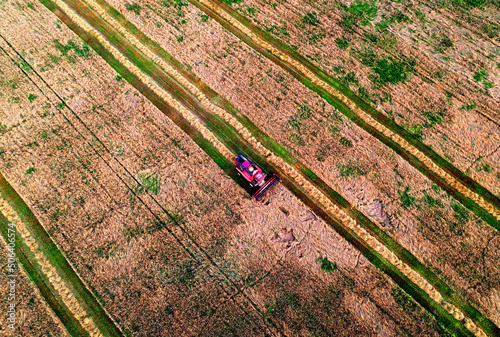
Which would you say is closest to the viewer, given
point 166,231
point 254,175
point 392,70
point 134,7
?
point 254,175

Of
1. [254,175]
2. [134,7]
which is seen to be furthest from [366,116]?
[134,7]

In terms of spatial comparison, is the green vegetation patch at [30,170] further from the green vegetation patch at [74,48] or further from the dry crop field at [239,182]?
the green vegetation patch at [74,48]

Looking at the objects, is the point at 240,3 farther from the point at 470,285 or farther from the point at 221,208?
the point at 470,285

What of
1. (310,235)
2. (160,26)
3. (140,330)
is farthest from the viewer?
(160,26)

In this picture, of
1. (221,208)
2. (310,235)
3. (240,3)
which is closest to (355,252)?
(310,235)

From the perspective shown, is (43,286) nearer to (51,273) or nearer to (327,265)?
(51,273)

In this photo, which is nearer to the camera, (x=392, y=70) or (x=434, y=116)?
(x=434, y=116)

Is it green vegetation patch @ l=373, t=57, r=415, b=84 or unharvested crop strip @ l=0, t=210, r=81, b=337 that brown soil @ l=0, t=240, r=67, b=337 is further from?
green vegetation patch @ l=373, t=57, r=415, b=84
